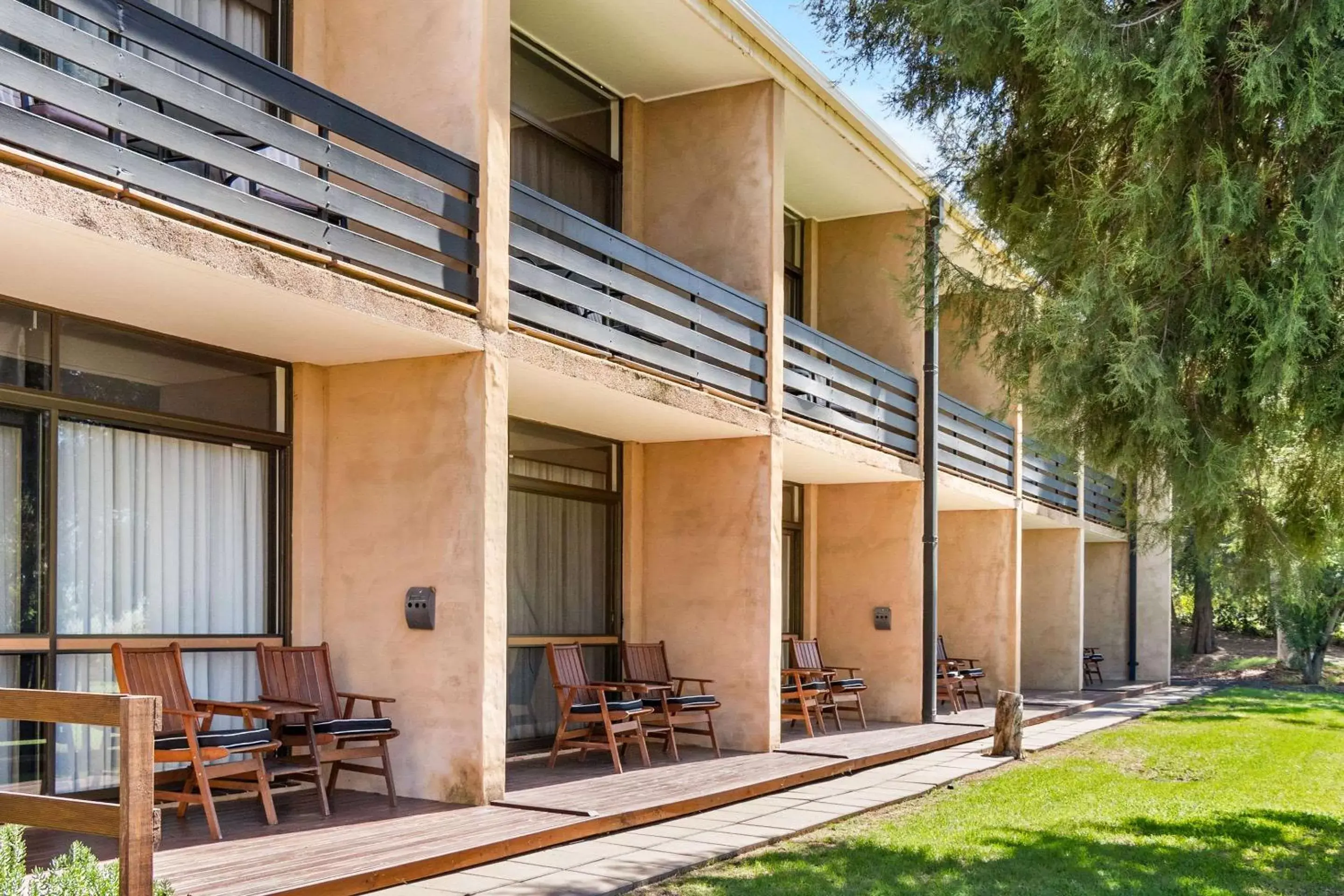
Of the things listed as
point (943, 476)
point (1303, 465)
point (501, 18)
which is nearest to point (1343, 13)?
point (1303, 465)

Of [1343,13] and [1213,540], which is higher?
[1343,13]

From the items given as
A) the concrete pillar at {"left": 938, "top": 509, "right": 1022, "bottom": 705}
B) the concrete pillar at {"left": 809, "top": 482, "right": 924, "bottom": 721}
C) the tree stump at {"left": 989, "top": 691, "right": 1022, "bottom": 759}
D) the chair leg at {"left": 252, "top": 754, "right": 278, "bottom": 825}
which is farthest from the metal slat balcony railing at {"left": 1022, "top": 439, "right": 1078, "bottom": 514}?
the chair leg at {"left": 252, "top": 754, "right": 278, "bottom": 825}

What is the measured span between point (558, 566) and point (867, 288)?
626 cm

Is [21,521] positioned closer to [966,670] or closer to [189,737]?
[189,737]

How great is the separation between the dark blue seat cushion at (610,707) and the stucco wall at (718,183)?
394 centimetres

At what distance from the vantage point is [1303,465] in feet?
25.2

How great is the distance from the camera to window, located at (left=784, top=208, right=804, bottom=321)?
15453 mm

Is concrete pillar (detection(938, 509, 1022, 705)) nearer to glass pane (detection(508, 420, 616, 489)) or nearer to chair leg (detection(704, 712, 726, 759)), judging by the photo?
chair leg (detection(704, 712, 726, 759))

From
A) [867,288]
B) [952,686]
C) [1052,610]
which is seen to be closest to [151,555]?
[867,288]

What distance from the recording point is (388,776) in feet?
25.1

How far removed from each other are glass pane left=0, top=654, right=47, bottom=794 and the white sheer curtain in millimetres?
143

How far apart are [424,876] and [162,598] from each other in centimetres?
253

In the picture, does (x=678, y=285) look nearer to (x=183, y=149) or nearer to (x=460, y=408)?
(x=460, y=408)

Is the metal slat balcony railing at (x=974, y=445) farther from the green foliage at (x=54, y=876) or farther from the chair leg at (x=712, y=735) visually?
the green foliage at (x=54, y=876)
